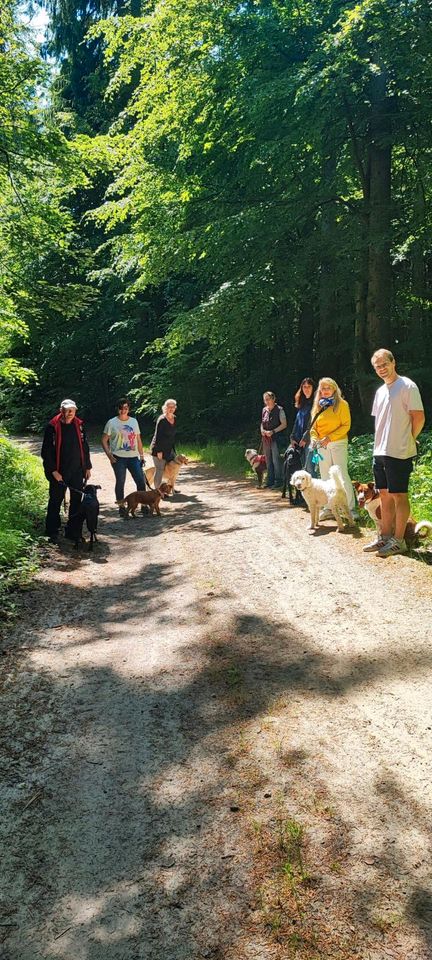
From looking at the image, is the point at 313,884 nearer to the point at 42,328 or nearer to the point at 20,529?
the point at 20,529

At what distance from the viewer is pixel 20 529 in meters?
9.05

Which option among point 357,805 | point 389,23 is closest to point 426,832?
point 357,805

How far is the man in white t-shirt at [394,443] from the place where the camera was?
21.8 feet

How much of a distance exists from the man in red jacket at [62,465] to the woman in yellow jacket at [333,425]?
10.9 ft

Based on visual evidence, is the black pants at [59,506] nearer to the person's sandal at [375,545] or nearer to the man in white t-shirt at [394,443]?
the person's sandal at [375,545]

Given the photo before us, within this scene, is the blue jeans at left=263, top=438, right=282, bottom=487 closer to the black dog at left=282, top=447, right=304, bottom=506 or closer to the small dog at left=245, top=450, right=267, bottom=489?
the small dog at left=245, top=450, right=267, bottom=489

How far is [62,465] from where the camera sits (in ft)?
29.9

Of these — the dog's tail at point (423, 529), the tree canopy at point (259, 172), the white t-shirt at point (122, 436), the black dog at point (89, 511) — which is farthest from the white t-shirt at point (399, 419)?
the tree canopy at point (259, 172)

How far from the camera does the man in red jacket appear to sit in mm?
9023

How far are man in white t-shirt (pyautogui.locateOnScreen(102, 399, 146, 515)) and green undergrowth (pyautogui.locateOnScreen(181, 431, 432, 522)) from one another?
12.3 ft

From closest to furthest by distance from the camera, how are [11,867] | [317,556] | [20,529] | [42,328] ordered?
[11,867]
[317,556]
[20,529]
[42,328]

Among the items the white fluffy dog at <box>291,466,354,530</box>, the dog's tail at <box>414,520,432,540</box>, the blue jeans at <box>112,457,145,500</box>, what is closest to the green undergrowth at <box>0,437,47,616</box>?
the blue jeans at <box>112,457,145,500</box>

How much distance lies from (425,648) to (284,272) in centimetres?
1140

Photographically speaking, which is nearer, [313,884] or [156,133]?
[313,884]
